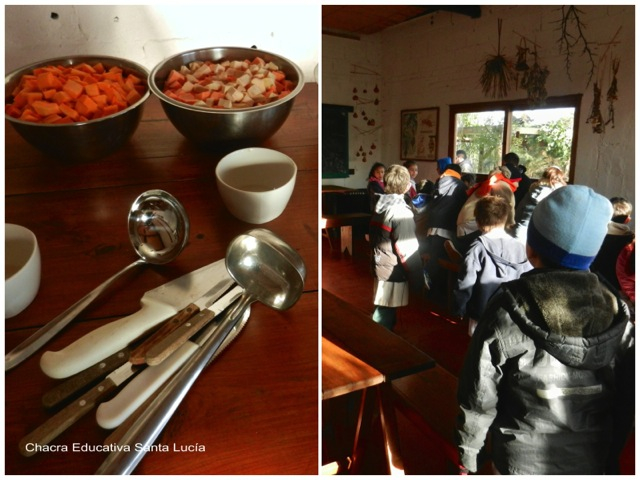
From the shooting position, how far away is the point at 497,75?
2502mm

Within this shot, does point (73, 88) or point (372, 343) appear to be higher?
point (73, 88)

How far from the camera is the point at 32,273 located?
1.40ft

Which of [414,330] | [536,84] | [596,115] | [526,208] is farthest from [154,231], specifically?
[536,84]

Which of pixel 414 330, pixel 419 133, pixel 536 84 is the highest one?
pixel 536 84

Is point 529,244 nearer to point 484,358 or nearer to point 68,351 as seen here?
point 484,358

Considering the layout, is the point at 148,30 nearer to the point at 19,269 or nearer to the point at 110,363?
the point at 19,269

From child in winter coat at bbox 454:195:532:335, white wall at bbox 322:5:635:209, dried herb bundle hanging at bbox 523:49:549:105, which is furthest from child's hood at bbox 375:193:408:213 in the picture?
dried herb bundle hanging at bbox 523:49:549:105

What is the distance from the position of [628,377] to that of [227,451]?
22.8 inches

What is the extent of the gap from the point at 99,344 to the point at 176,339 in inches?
2.7

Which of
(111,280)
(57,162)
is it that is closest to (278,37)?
(57,162)

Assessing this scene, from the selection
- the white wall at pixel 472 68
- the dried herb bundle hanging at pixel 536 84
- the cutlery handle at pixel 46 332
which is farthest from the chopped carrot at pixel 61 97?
the dried herb bundle hanging at pixel 536 84

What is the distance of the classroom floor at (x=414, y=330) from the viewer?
100 centimetres

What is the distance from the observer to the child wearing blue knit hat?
579 millimetres

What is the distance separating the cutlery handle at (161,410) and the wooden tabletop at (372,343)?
342 mm
